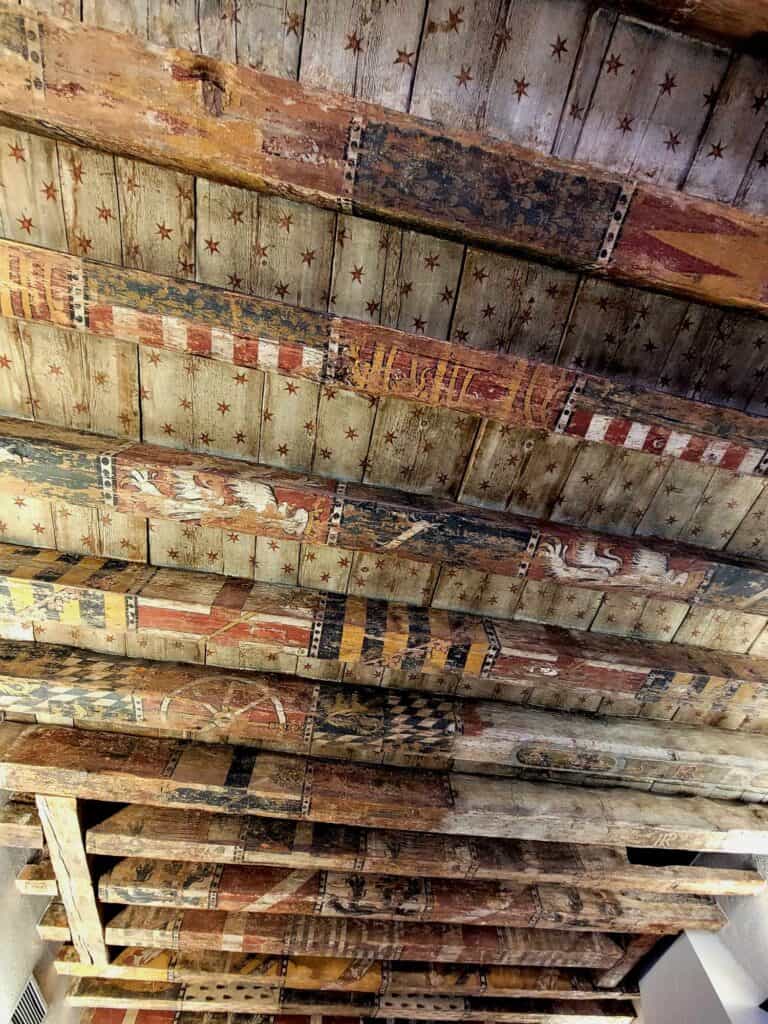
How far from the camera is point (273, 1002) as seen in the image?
12.9ft

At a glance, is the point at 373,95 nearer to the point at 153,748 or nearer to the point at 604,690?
the point at 604,690

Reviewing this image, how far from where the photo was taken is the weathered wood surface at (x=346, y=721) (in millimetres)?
2447

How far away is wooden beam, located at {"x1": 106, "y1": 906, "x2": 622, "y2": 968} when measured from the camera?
3.43 meters

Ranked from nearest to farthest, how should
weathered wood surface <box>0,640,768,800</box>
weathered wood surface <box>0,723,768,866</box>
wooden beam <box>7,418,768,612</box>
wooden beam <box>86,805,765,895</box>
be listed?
wooden beam <box>7,418,768,612</box> < weathered wood surface <box>0,640,768,800</box> < weathered wood surface <box>0,723,768,866</box> < wooden beam <box>86,805,765,895</box>

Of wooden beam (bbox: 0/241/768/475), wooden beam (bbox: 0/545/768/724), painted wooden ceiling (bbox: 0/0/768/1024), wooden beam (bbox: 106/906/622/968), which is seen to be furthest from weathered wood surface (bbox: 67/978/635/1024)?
wooden beam (bbox: 0/241/768/475)

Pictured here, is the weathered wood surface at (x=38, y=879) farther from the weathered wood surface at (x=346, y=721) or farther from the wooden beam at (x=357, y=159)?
the wooden beam at (x=357, y=159)

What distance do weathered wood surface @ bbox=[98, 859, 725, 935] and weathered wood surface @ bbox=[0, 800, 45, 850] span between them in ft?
1.82

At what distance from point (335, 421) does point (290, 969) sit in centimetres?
459

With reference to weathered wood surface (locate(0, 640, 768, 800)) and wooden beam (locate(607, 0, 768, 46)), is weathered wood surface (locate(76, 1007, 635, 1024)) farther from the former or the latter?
wooden beam (locate(607, 0, 768, 46))

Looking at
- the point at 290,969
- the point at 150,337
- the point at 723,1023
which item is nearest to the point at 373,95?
the point at 150,337

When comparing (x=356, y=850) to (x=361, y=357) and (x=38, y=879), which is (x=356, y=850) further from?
(x=361, y=357)

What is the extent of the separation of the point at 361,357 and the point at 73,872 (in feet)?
12.5

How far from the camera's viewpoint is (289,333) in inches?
69.4

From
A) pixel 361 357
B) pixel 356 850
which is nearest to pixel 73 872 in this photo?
pixel 356 850
